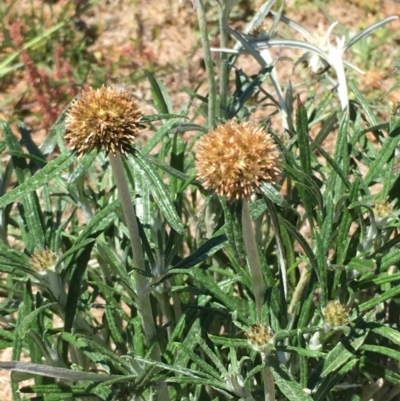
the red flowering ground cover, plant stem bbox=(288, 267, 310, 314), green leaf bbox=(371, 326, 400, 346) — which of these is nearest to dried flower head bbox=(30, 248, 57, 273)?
plant stem bbox=(288, 267, 310, 314)

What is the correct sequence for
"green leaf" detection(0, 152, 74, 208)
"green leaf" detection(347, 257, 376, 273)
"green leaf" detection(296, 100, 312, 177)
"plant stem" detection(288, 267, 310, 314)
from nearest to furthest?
"green leaf" detection(0, 152, 74, 208), "green leaf" detection(347, 257, 376, 273), "green leaf" detection(296, 100, 312, 177), "plant stem" detection(288, 267, 310, 314)

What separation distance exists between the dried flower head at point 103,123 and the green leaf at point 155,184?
0.04 metres

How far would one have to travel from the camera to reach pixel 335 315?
1.16 m

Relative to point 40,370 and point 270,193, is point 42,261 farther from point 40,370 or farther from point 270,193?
point 270,193

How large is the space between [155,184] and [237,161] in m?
0.16

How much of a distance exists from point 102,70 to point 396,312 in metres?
2.15

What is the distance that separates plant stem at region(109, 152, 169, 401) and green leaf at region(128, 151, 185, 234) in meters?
0.04

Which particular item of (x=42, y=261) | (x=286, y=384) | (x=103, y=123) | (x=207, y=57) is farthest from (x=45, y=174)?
(x=286, y=384)

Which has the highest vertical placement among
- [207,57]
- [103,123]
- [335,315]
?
[207,57]

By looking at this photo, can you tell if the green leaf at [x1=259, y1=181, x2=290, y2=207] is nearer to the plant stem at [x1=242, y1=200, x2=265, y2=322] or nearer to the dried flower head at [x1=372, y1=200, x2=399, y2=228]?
the plant stem at [x1=242, y1=200, x2=265, y2=322]

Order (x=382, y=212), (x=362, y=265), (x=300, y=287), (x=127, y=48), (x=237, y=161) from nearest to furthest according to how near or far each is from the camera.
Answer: (x=237, y=161) < (x=362, y=265) < (x=382, y=212) < (x=300, y=287) < (x=127, y=48)

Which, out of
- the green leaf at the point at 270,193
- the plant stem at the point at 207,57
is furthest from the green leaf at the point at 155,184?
the plant stem at the point at 207,57

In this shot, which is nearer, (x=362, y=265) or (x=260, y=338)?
(x=260, y=338)

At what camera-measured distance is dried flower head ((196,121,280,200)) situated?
33.7 inches
